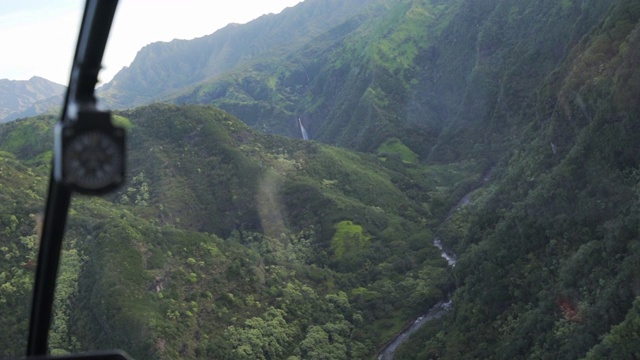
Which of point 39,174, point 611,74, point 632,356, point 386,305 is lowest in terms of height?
point 386,305

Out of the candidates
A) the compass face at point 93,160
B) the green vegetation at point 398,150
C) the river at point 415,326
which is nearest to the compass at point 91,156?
the compass face at point 93,160

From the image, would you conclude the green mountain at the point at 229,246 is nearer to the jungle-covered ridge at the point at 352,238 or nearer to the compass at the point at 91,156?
the jungle-covered ridge at the point at 352,238

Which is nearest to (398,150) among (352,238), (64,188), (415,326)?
(352,238)

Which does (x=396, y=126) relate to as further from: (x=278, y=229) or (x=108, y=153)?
(x=108, y=153)

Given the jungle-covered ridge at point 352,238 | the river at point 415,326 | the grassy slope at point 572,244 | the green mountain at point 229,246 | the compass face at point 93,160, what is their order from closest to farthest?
the compass face at point 93,160 → the grassy slope at point 572,244 → the jungle-covered ridge at point 352,238 → the green mountain at point 229,246 → the river at point 415,326

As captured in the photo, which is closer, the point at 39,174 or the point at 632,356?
the point at 632,356

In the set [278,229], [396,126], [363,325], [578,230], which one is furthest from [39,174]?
[396,126]

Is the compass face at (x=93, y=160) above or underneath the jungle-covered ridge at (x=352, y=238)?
above

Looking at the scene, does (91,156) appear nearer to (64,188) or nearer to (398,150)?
(64,188)

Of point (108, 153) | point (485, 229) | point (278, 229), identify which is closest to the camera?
point (108, 153)
